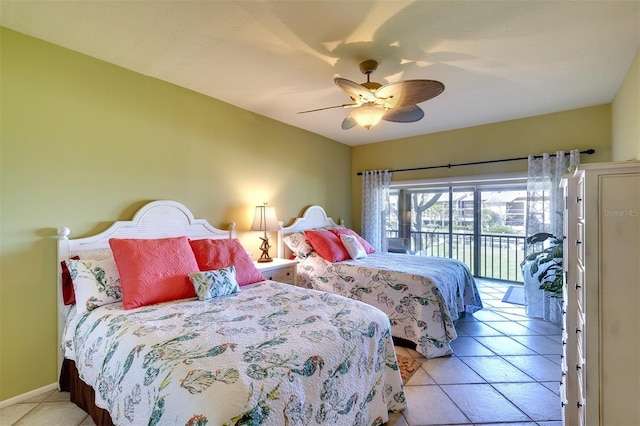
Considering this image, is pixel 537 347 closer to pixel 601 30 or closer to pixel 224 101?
pixel 601 30

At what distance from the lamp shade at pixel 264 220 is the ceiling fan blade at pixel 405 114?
1.62 metres

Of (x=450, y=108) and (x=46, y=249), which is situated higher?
(x=450, y=108)

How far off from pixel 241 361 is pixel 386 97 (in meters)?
1.78

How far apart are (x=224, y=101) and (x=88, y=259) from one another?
193 cm

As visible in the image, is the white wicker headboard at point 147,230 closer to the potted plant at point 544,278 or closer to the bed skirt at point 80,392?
the bed skirt at point 80,392

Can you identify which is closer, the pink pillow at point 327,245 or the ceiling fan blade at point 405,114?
the ceiling fan blade at point 405,114

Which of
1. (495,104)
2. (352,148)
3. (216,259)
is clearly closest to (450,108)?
(495,104)

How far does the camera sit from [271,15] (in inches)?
69.0

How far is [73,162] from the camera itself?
7.10 feet

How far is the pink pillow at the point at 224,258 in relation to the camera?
2318 millimetres

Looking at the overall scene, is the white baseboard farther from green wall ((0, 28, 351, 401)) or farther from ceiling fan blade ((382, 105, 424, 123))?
ceiling fan blade ((382, 105, 424, 123))

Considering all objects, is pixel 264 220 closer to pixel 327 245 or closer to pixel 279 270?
pixel 279 270

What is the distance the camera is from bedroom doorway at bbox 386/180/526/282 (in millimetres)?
4277

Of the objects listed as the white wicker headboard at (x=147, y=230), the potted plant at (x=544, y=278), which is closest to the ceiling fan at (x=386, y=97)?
the white wicker headboard at (x=147, y=230)
